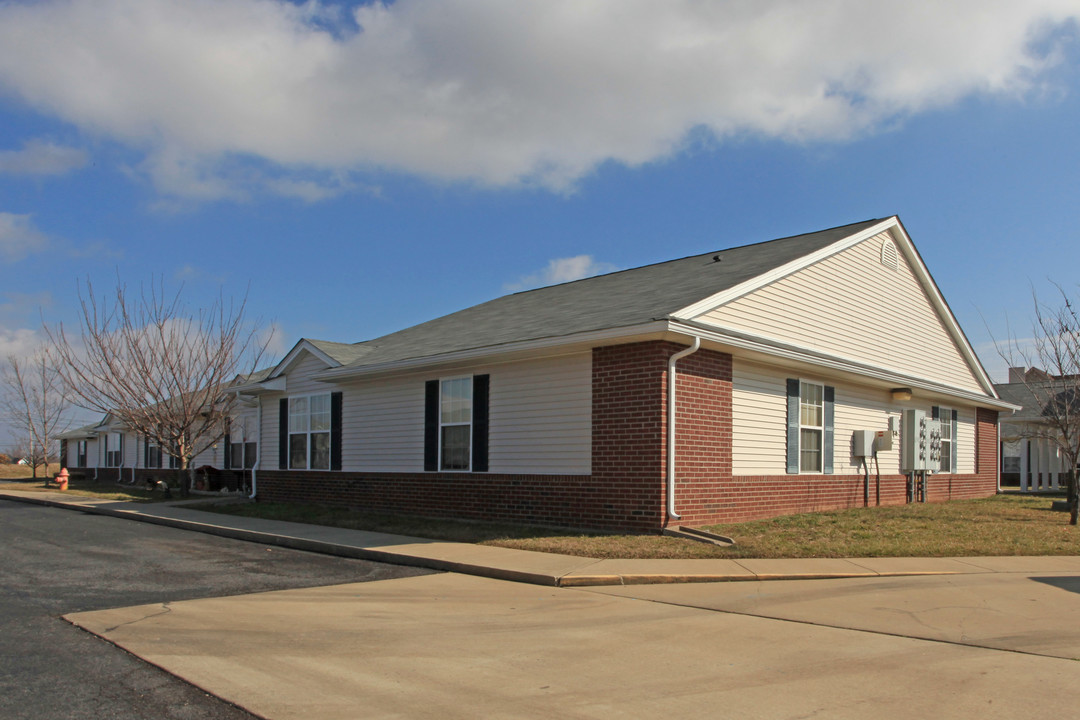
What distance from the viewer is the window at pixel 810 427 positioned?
50.6ft

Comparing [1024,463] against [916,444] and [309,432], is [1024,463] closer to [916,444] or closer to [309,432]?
[916,444]

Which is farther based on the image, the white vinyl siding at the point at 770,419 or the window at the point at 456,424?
the window at the point at 456,424

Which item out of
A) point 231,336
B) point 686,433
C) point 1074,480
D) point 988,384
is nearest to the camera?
point 686,433

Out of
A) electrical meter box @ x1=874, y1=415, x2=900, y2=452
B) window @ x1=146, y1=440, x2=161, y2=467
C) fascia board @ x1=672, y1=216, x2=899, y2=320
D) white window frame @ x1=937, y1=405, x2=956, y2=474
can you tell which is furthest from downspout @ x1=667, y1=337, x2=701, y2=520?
window @ x1=146, y1=440, x2=161, y2=467

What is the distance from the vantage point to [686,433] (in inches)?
507

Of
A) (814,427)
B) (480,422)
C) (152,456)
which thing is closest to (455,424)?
(480,422)

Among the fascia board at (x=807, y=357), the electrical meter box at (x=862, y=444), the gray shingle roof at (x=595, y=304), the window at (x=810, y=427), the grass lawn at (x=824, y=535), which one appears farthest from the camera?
the electrical meter box at (x=862, y=444)

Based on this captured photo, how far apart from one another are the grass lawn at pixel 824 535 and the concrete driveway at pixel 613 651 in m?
2.00

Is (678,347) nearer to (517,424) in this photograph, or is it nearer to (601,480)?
(601,480)

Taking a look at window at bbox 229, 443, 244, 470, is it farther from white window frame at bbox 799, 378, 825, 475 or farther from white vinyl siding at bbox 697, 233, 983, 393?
white vinyl siding at bbox 697, 233, 983, 393

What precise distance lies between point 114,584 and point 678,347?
8.36m

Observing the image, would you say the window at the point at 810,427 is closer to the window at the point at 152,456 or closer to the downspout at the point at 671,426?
the downspout at the point at 671,426

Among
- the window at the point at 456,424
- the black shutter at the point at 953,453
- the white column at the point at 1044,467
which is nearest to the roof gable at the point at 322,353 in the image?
the window at the point at 456,424

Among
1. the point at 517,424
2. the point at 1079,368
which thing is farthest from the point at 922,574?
the point at 1079,368
